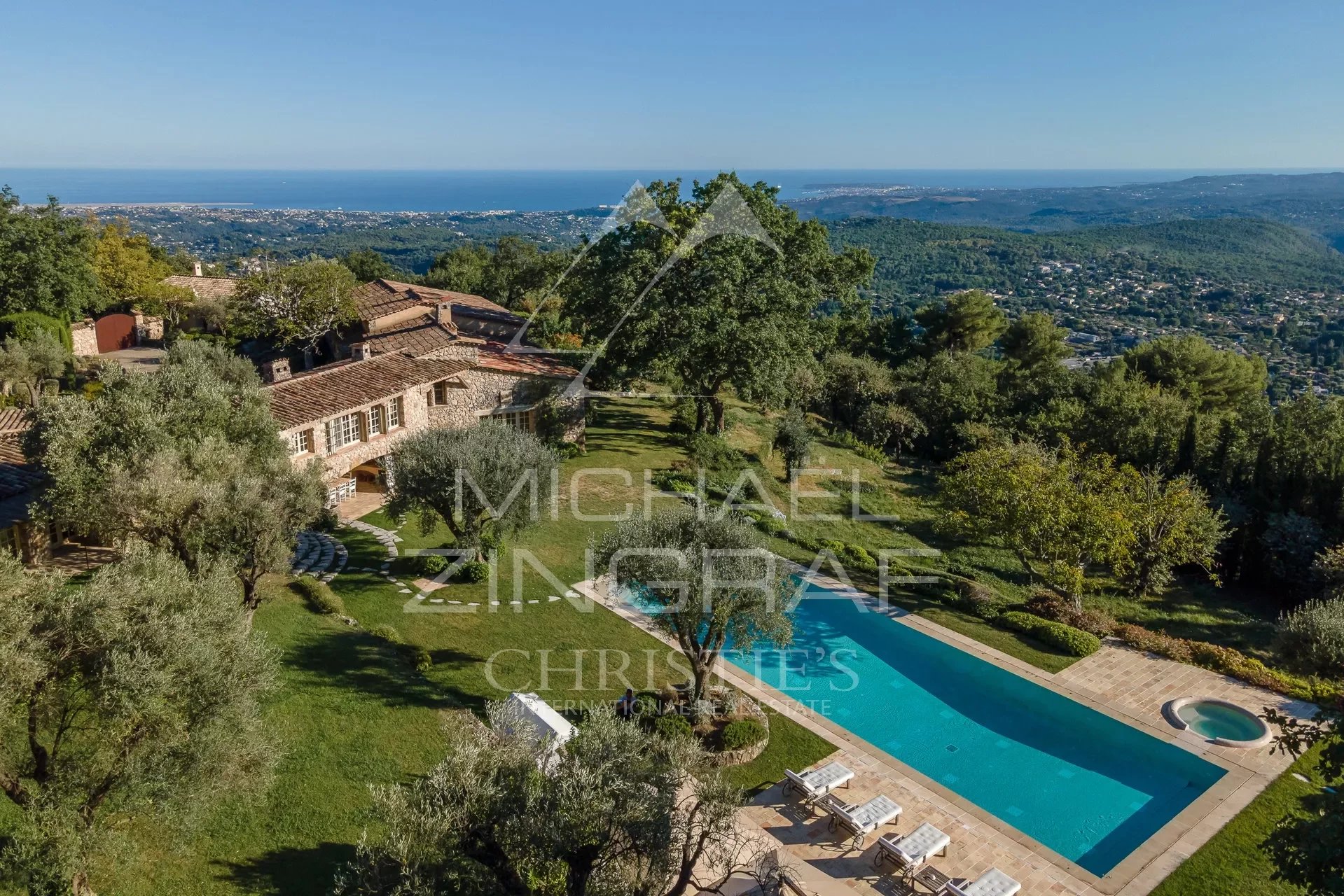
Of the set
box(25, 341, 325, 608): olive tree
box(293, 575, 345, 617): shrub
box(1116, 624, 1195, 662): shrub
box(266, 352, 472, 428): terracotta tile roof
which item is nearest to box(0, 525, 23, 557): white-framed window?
box(25, 341, 325, 608): olive tree

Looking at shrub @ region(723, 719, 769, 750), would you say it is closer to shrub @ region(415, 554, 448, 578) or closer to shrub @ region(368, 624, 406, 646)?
shrub @ region(368, 624, 406, 646)

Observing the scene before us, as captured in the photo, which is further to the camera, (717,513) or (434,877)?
(717,513)

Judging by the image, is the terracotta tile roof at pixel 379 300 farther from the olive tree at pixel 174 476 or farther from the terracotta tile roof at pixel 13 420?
the olive tree at pixel 174 476

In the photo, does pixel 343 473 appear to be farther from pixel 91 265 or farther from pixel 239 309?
pixel 91 265

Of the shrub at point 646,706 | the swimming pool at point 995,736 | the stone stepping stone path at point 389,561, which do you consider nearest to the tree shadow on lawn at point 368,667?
the stone stepping stone path at point 389,561

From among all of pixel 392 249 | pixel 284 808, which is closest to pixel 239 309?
pixel 284 808

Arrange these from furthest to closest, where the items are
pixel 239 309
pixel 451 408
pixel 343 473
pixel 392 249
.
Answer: pixel 392 249, pixel 239 309, pixel 451 408, pixel 343 473
